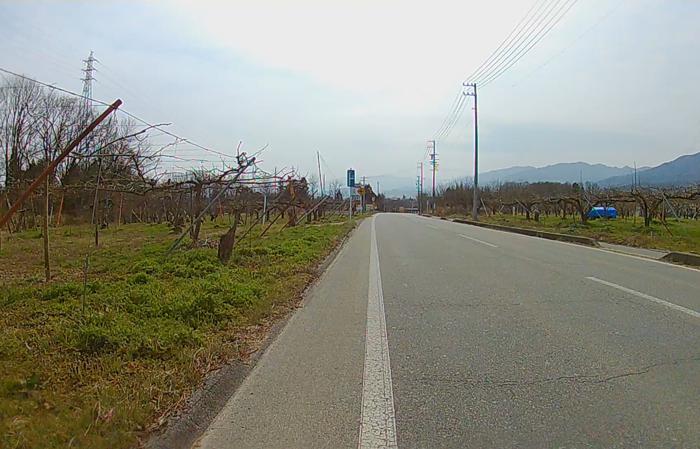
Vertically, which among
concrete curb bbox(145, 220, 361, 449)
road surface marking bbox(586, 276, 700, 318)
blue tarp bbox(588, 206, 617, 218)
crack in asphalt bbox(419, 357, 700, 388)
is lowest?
concrete curb bbox(145, 220, 361, 449)

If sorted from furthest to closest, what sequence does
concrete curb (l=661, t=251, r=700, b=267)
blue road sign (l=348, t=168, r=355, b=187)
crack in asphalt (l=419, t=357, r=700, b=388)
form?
blue road sign (l=348, t=168, r=355, b=187) < concrete curb (l=661, t=251, r=700, b=267) < crack in asphalt (l=419, t=357, r=700, b=388)

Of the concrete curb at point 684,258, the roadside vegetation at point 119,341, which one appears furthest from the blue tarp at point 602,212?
the roadside vegetation at point 119,341

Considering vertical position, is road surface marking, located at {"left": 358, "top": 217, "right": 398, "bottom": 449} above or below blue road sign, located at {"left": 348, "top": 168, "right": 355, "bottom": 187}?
below

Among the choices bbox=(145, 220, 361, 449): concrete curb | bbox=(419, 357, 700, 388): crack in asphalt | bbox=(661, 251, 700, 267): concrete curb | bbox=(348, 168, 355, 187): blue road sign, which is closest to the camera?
bbox=(145, 220, 361, 449): concrete curb

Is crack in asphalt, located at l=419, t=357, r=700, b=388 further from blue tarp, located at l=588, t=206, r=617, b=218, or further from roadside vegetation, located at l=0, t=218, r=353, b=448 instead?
blue tarp, located at l=588, t=206, r=617, b=218

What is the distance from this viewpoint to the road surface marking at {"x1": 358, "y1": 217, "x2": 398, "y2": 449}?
139 inches

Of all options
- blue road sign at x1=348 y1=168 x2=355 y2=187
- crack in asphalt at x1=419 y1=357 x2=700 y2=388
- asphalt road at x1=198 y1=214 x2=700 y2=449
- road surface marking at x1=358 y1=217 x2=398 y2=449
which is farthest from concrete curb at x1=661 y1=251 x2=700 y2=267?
blue road sign at x1=348 y1=168 x2=355 y2=187

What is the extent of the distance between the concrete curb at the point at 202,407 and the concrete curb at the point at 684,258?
12022 mm

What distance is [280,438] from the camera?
355cm

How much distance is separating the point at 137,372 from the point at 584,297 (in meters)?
6.70

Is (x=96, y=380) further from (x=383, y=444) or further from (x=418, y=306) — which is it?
(x=418, y=306)

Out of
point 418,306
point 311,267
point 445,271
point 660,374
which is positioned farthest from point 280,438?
point 311,267

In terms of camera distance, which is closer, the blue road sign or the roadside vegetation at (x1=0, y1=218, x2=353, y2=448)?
the roadside vegetation at (x1=0, y1=218, x2=353, y2=448)

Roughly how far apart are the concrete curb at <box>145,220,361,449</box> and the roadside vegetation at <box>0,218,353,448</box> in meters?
0.09
